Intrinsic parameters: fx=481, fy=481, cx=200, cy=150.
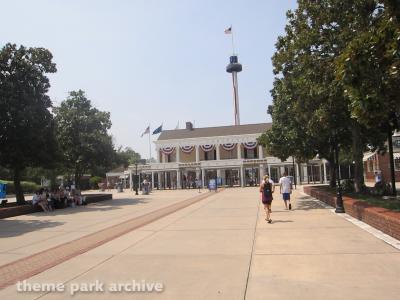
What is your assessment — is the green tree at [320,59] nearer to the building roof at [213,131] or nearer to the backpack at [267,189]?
the backpack at [267,189]

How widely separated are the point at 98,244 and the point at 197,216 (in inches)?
283

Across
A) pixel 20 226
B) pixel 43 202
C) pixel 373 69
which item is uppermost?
pixel 373 69

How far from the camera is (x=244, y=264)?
866 centimetres

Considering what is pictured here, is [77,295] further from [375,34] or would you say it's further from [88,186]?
[88,186]

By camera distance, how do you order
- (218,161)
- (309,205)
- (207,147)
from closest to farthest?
(309,205)
(218,161)
(207,147)

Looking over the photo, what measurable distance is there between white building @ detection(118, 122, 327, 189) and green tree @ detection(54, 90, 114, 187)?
26131mm

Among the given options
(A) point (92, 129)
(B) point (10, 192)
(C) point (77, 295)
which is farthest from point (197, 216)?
(B) point (10, 192)

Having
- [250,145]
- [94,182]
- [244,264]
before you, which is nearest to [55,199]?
[244,264]

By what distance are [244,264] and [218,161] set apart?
173 ft

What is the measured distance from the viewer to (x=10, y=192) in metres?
56.6

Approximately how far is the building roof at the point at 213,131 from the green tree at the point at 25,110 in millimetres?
40649

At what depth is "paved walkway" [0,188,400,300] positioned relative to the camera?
6793mm

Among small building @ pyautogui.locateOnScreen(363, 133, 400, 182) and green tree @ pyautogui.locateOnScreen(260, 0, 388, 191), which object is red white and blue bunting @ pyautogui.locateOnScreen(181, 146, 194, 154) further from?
green tree @ pyautogui.locateOnScreen(260, 0, 388, 191)

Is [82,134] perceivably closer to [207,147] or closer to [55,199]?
[55,199]
